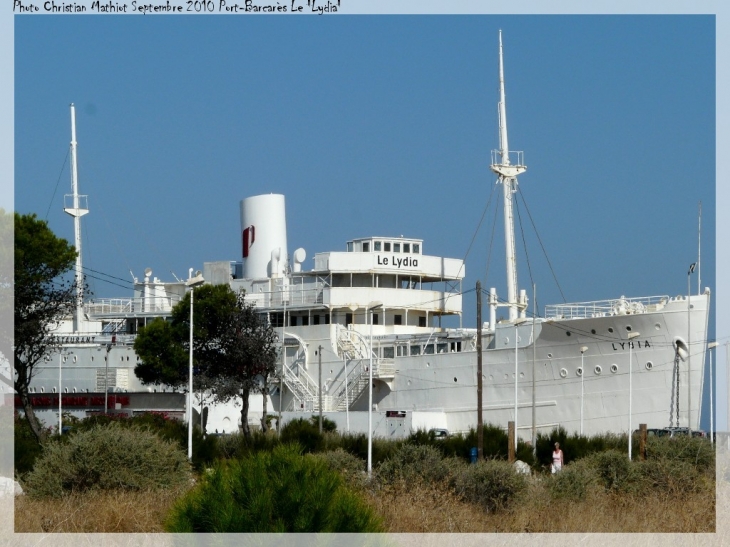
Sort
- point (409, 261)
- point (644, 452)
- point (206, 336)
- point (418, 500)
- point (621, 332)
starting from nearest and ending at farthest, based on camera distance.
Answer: point (418, 500) → point (644, 452) → point (621, 332) → point (206, 336) → point (409, 261)

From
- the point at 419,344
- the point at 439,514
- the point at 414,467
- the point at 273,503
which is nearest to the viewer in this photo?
the point at 273,503

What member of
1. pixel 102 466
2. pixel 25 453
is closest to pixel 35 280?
pixel 25 453

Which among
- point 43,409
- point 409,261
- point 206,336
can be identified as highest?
point 409,261

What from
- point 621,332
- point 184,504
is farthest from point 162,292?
point 184,504

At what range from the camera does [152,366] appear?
5172 cm

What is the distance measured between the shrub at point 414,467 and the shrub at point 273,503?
9.03m

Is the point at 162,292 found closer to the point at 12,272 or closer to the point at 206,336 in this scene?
the point at 206,336

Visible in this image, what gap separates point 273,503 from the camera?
11570mm

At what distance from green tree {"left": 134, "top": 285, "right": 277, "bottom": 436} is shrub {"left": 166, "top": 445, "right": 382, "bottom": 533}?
3490cm

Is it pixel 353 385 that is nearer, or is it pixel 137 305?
pixel 353 385

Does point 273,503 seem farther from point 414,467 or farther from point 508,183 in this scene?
point 508,183

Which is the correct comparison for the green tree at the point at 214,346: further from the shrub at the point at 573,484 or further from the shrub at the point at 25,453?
the shrub at the point at 573,484

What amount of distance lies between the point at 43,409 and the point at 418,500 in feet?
137

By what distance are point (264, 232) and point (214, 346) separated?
28.0 feet
